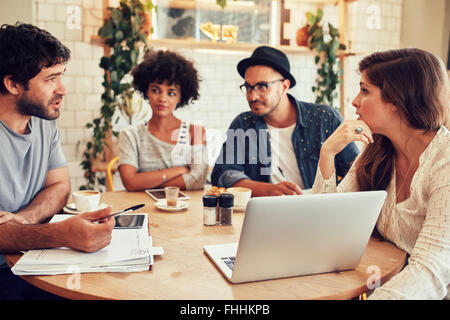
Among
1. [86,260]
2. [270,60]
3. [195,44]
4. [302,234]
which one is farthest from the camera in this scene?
[195,44]

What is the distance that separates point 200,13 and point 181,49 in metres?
0.40

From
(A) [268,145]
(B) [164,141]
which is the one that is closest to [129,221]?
(B) [164,141]

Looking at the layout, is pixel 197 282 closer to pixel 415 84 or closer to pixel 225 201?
pixel 225 201

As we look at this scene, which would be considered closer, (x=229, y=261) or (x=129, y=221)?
(x=229, y=261)

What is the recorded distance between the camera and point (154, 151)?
8.36 ft

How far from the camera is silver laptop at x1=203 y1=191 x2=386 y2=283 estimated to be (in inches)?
39.5

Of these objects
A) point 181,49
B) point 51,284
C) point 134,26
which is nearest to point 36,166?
point 51,284

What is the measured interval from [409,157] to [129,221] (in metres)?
1.07

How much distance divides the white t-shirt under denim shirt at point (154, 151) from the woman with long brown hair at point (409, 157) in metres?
1.03

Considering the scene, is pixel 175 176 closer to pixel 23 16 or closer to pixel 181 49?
pixel 23 16

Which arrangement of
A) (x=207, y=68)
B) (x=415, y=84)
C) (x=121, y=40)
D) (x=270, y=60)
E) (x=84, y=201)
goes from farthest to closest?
1. (x=207, y=68)
2. (x=121, y=40)
3. (x=270, y=60)
4. (x=84, y=201)
5. (x=415, y=84)

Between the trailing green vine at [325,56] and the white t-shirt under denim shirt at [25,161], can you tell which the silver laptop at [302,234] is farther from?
the trailing green vine at [325,56]

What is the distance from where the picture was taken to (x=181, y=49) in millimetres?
3955

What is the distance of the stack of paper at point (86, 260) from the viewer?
1.13 meters
